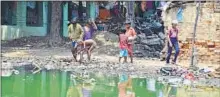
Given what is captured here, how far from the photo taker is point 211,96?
1146 cm

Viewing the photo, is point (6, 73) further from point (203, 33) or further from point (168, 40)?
point (203, 33)

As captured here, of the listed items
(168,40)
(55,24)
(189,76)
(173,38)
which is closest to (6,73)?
(189,76)

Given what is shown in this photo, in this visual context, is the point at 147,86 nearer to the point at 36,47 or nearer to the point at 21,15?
the point at 36,47

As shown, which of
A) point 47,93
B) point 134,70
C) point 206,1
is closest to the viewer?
point 47,93

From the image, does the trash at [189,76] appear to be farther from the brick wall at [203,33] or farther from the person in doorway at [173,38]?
the brick wall at [203,33]

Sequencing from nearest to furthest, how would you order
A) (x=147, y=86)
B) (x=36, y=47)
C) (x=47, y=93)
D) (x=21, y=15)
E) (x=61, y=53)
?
1. (x=47, y=93)
2. (x=147, y=86)
3. (x=61, y=53)
4. (x=36, y=47)
5. (x=21, y=15)

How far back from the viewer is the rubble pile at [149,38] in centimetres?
2091

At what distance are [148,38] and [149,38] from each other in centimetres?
4

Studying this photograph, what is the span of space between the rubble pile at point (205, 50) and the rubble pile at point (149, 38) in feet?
9.87

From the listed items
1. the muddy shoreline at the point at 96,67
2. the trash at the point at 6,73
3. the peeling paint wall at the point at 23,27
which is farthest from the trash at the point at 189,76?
the peeling paint wall at the point at 23,27

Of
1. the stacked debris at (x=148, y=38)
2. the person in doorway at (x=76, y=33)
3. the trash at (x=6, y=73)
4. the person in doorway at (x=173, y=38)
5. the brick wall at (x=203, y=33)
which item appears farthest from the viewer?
the stacked debris at (x=148, y=38)

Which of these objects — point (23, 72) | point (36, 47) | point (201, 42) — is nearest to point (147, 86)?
point (23, 72)

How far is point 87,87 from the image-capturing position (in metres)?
12.3

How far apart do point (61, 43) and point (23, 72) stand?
370 inches
